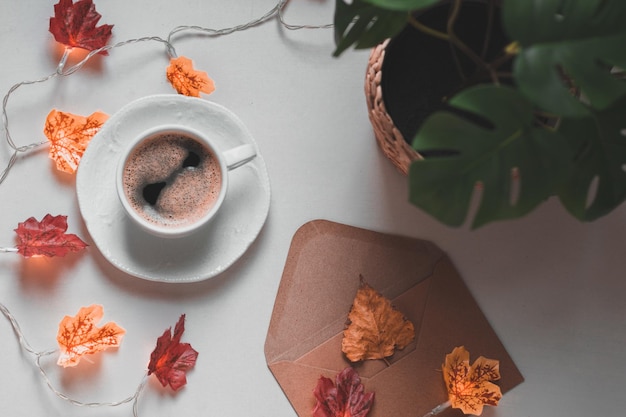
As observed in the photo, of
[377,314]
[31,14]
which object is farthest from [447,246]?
[31,14]

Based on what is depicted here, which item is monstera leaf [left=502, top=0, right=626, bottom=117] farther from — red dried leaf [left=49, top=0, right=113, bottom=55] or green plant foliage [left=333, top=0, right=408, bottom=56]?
red dried leaf [left=49, top=0, right=113, bottom=55]

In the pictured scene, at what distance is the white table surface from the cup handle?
0.08m

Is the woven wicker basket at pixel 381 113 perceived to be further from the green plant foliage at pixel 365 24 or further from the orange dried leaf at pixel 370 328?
the orange dried leaf at pixel 370 328

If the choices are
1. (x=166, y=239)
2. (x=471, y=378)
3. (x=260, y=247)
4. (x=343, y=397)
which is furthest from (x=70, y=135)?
(x=471, y=378)

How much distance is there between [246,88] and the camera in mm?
1003

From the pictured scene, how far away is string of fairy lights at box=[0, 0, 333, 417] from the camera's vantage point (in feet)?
3.16

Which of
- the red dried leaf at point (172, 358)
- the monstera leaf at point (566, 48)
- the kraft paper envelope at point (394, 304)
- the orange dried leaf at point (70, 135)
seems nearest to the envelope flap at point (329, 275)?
the kraft paper envelope at point (394, 304)

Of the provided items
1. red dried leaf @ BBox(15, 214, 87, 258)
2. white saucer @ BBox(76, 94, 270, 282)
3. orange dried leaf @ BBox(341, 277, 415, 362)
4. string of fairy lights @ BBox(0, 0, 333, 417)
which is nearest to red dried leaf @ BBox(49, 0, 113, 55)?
string of fairy lights @ BBox(0, 0, 333, 417)

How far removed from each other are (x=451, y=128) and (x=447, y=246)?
42 centimetres

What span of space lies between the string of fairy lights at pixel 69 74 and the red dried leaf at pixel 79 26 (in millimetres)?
14

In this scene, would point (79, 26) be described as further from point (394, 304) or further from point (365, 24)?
point (394, 304)

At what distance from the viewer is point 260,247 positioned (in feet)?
3.25

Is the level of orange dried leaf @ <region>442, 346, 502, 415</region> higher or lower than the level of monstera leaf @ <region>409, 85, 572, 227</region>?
lower

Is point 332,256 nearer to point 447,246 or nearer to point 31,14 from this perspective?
point 447,246
